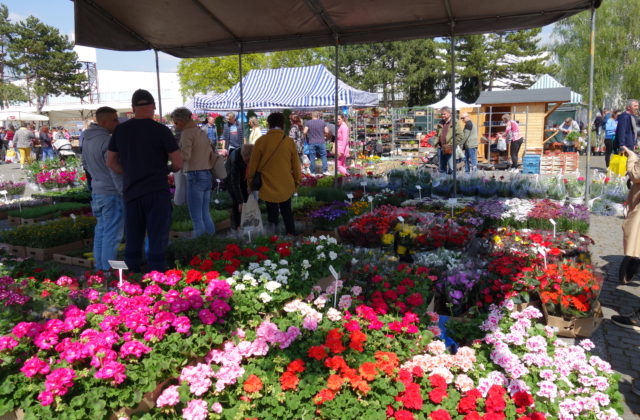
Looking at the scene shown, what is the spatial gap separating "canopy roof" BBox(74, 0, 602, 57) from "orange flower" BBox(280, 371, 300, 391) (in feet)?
17.5

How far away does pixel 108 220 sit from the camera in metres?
4.71

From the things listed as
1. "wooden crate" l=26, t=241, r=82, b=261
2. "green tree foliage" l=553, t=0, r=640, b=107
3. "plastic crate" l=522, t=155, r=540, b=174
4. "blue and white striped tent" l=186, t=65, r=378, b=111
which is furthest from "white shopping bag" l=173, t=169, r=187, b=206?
"green tree foliage" l=553, t=0, r=640, b=107

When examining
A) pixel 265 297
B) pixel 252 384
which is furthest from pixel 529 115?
pixel 252 384

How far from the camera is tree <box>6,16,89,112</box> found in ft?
161

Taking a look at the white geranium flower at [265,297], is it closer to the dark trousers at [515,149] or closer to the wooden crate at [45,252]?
the wooden crate at [45,252]

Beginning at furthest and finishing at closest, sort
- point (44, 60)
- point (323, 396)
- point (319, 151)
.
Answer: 1. point (44, 60)
2. point (319, 151)
3. point (323, 396)

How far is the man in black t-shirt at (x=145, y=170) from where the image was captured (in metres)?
3.99

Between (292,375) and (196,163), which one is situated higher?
(196,163)

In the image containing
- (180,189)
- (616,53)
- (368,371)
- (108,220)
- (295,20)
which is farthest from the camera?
(616,53)

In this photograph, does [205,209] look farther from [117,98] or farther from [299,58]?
[117,98]

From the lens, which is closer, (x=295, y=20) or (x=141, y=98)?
(x=141, y=98)

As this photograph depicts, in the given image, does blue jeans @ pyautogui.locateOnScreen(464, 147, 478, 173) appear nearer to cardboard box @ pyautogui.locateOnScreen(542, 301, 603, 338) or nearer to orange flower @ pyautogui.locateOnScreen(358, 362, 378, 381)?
cardboard box @ pyautogui.locateOnScreen(542, 301, 603, 338)

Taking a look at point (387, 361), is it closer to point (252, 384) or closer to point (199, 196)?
point (252, 384)

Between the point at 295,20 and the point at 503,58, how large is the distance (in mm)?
43078
